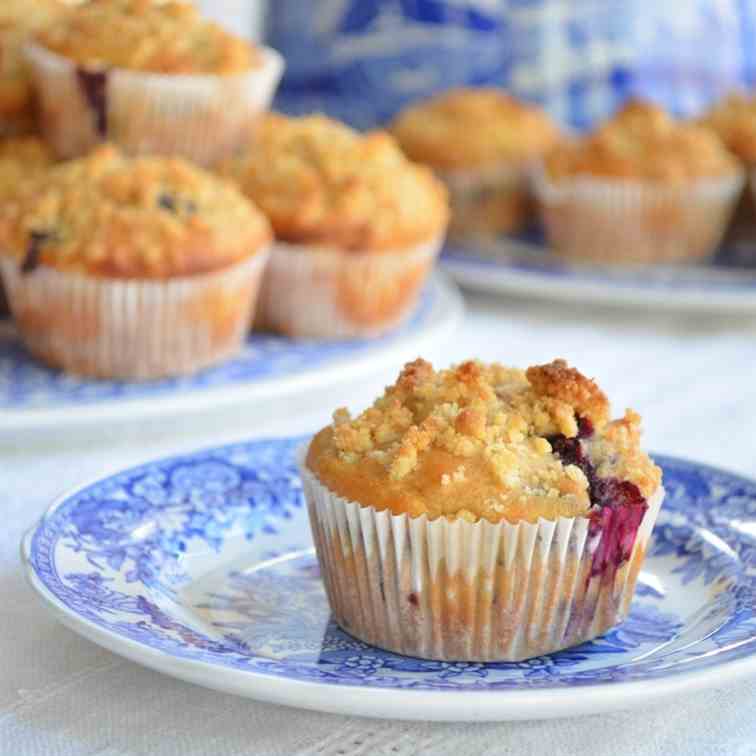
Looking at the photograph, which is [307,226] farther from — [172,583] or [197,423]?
[172,583]

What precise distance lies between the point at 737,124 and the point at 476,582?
2.18m

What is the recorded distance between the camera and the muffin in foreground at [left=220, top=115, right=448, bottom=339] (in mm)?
Answer: 2365

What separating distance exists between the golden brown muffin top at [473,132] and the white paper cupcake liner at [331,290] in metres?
0.72

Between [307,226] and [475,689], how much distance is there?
1391 millimetres

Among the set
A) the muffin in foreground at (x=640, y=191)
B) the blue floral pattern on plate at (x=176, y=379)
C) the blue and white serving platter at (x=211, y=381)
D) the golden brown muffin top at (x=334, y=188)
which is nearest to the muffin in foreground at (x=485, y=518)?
the blue and white serving platter at (x=211, y=381)

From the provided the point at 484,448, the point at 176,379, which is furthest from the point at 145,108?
the point at 484,448

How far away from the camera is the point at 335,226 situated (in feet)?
7.74

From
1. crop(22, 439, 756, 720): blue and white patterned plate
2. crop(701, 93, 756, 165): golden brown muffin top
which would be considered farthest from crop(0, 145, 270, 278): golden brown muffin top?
crop(701, 93, 756, 165): golden brown muffin top

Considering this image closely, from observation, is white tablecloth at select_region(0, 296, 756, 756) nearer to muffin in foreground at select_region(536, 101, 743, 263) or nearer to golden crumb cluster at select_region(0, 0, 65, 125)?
golden crumb cluster at select_region(0, 0, 65, 125)

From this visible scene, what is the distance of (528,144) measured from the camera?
10.5 ft

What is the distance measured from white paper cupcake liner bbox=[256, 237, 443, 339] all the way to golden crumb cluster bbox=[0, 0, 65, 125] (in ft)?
1.61

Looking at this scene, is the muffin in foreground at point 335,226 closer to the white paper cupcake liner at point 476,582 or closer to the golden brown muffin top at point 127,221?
the golden brown muffin top at point 127,221

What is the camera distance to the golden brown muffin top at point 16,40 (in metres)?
2.35

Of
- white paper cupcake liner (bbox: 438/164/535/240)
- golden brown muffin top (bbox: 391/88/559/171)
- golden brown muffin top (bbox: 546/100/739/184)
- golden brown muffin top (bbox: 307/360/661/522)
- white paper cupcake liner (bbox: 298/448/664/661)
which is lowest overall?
white paper cupcake liner (bbox: 438/164/535/240)
